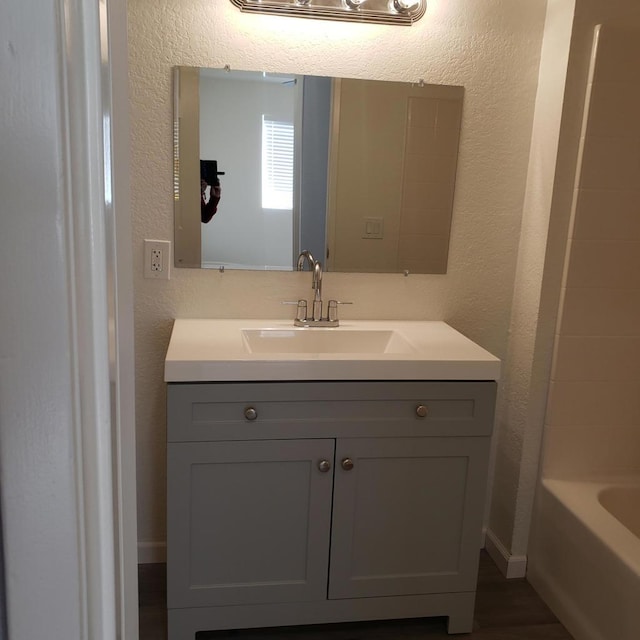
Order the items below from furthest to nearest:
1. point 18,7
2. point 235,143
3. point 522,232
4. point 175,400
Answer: point 522,232, point 235,143, point 175,400, point 18,7

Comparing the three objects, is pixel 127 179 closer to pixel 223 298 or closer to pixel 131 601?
pixel 131 601

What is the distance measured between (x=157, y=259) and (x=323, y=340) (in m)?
0.58

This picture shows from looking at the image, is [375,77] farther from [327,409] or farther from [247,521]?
[247,521]

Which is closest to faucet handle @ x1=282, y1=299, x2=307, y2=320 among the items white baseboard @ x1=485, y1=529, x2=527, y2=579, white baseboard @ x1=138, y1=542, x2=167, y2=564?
white baseboard @ x1=138, y1=542, x2=167, y2=564

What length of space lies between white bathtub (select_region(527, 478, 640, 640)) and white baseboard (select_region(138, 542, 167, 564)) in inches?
50.0

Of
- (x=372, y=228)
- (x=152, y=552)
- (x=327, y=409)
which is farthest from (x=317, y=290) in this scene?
(x=152, y=552)

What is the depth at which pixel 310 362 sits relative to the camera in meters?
1.61

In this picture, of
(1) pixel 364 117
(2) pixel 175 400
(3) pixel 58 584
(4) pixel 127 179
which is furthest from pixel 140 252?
(3) pixel 58 584

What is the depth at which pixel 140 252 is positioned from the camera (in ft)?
6.50

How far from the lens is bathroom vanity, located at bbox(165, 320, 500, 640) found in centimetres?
162

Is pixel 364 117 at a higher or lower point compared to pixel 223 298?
higher

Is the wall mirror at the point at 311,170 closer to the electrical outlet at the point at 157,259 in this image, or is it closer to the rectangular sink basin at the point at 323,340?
the electrical outlet at the point at 157,259

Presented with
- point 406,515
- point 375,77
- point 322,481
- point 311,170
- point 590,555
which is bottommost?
point 590,555

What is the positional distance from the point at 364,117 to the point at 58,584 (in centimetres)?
179
